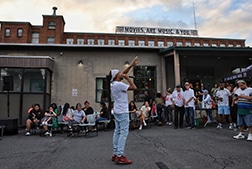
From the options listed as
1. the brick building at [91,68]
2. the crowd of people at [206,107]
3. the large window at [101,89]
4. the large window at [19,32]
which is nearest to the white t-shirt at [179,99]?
the crowd of people at [206,107]

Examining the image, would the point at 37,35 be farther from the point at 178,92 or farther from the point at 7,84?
the point at 178,92

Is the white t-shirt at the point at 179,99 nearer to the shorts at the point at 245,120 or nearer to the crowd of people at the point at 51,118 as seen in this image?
the shorts at the point at 245,120

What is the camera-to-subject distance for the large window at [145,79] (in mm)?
13062

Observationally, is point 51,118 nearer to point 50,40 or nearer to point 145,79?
point 145,79

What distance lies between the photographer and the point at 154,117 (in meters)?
10.0

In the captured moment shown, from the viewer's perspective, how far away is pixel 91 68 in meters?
12.7

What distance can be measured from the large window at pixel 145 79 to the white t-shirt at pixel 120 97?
9192 mm

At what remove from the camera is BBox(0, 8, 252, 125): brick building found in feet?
37.4

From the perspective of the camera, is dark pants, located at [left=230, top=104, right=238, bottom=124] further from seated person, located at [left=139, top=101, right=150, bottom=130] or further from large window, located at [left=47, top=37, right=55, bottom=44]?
large window, located at [left=47, top=37, right=55, bottom=44]

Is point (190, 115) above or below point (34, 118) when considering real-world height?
above

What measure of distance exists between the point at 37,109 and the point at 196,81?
1136cm

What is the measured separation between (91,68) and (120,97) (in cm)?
918

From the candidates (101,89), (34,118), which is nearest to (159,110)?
(101,89)

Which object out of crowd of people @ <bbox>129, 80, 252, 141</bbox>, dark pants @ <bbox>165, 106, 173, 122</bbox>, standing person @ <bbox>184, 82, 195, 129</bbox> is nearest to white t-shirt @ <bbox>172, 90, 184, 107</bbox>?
crowd of people @ <bbox>129, 80, 252, 141</bbox>
